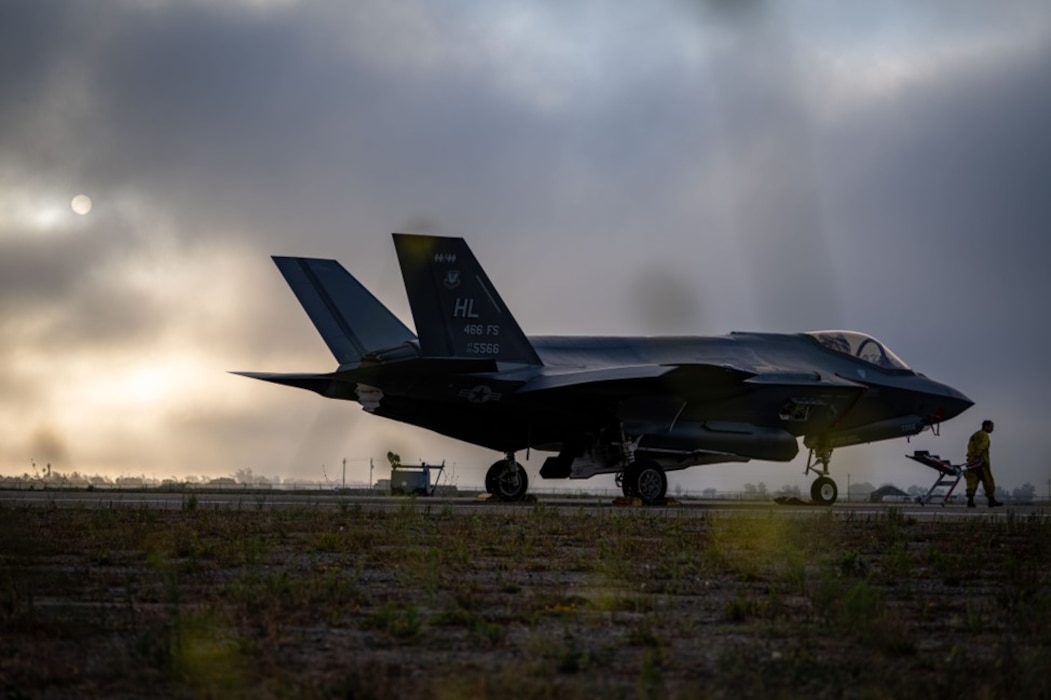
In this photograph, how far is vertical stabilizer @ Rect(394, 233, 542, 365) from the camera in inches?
914

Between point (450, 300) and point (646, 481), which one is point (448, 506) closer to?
point (450, 300)

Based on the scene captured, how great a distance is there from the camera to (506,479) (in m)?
25.7

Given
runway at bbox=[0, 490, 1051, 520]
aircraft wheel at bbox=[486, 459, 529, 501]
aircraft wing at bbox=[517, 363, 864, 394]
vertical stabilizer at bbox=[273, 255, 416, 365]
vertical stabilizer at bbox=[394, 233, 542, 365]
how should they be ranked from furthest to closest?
vertical stabilizer at bbox=[273, 255, 416, 365] < aircraft wheel at bbox=[486, 459, 529, 501] < vertical stabilizer at bbox=[394, 233, 542, 365] < aircraft wing at bbox=[517, 363, 864, 394] < runway at bbox=[0, 490, 1051, 520]

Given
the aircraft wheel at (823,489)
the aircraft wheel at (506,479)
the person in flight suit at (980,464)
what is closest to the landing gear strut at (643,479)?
the aircraft wheel at (506,479)

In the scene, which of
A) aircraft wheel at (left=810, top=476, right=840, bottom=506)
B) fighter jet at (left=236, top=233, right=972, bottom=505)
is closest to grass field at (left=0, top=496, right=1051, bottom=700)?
fighter jet at (left=236, top=233, right=972, bottom=505)

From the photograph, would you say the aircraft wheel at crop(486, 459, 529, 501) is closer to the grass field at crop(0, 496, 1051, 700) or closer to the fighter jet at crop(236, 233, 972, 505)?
the fighter jet at crop(236, 233, 972, 505)

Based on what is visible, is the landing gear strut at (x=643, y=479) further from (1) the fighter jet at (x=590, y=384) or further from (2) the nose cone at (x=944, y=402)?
(2) the nose cone at (x=944, y=402)

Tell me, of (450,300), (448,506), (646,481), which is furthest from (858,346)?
(448,506)

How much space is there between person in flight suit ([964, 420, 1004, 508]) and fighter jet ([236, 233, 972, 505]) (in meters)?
1.32

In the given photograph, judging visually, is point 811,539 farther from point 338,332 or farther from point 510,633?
point 338,332

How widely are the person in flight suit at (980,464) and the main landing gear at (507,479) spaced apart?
1086cm

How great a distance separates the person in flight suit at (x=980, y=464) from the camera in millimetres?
27562

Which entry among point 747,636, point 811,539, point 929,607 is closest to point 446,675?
point 747,636

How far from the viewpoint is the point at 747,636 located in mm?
6871
